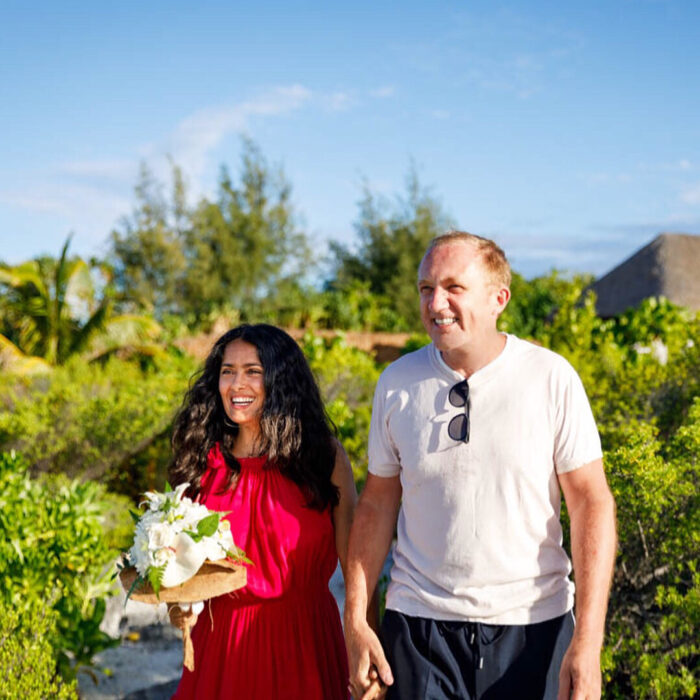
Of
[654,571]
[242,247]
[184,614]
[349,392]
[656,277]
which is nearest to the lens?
[184,614]

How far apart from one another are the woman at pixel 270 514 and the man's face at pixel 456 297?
74 cm

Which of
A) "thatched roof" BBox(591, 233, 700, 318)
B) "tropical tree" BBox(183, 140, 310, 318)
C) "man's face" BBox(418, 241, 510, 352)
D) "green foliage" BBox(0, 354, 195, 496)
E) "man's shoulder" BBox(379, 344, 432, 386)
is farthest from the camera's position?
"tropical tree" BBox(183, 140, 310, 318)

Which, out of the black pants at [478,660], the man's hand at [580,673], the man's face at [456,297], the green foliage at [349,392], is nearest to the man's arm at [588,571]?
the man's hand at [580,673]

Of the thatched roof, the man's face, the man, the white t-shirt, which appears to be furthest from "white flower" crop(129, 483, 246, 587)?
the thatched roof

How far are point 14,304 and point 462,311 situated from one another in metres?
15.1

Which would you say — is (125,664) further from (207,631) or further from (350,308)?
(350,308)

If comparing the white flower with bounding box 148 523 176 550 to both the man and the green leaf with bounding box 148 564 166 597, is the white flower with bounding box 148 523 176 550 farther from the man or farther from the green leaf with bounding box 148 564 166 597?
the man

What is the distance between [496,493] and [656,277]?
35.5 ft

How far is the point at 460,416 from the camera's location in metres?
2.26

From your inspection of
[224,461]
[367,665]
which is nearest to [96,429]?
[224,461]

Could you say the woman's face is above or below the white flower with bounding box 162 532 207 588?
above

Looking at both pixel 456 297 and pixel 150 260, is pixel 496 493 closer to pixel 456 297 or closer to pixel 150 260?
pixel 456 297

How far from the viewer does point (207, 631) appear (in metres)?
2.78

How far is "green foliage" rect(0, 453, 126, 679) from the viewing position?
418cm
